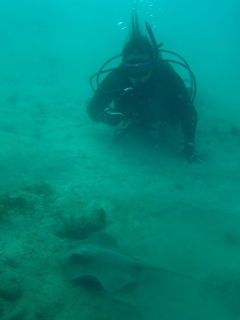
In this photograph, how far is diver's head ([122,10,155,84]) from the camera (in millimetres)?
5684

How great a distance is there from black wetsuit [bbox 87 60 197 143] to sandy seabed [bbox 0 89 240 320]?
27.8 inches

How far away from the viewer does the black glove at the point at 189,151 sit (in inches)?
230

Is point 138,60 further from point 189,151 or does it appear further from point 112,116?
point 189,151

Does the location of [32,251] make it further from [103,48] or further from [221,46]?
[221,46]

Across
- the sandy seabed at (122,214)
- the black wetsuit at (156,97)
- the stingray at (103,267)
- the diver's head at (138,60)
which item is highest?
the diver's head at (138,60)

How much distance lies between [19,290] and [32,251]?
64 centimetres

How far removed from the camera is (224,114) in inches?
347

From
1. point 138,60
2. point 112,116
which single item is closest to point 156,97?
point 138,60

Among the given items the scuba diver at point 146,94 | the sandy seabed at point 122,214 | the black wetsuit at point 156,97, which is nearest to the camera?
the sandy seabed at point 122,214

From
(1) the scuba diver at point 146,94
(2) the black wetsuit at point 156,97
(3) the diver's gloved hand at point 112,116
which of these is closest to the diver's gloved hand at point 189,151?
(1) the scuba diver at point 146,94

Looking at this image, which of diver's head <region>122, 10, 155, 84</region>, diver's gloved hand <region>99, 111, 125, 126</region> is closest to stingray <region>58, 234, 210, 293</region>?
diver's gloved hand <region>99, 111, 125, 126</region>

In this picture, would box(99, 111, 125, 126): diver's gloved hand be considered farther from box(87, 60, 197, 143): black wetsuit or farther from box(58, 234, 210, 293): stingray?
box(58, 234, 210, 293): stingray

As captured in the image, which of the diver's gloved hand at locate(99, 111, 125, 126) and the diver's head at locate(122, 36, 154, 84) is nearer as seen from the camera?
the diver's head at locate(122, 36, 154, 84)

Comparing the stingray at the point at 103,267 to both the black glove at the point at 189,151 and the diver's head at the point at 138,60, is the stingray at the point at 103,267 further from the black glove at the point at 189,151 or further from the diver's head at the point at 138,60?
the diver's head at the point at 138,60
